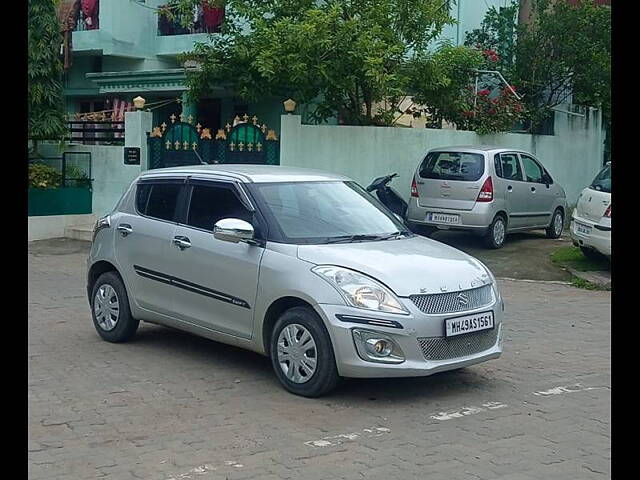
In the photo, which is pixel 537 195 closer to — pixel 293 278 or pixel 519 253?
pixel 519 253

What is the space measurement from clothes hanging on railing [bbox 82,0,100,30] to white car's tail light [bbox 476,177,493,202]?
11525mm

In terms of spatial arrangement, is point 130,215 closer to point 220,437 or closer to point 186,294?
→ point 186,294

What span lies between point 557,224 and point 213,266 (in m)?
10.3

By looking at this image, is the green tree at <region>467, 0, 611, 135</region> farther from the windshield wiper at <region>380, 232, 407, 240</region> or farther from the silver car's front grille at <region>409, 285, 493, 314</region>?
the silver car's front grille at <region>409, 285, 493, 314</region>

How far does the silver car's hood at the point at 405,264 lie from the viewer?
6752 millimetres

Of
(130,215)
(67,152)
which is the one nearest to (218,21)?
(67,152)

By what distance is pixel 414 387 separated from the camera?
23.8 ft

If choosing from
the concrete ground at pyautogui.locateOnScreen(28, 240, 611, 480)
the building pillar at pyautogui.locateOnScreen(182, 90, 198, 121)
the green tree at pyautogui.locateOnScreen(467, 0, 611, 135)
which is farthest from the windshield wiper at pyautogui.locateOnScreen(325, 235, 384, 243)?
the building pillar at pyautogui.locateOnScreen(182, 90, 198, 121)

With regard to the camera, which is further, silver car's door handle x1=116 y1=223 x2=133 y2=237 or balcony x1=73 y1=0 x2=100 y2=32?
balcony x1=73 y1=0 x2=100 y2=32

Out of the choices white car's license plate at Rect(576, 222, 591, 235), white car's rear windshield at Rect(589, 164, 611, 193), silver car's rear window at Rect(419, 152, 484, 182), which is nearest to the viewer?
white car's rear windshield at Rect(589, 164, 611, 193)

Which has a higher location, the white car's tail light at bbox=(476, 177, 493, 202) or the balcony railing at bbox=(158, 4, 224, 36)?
the balcony railing at bbox=(158, 4, 224, 36)

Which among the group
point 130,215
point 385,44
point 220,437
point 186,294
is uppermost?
point 385,44

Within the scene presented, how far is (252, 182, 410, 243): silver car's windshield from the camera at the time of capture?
24.4ft

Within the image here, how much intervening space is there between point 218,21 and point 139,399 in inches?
558
